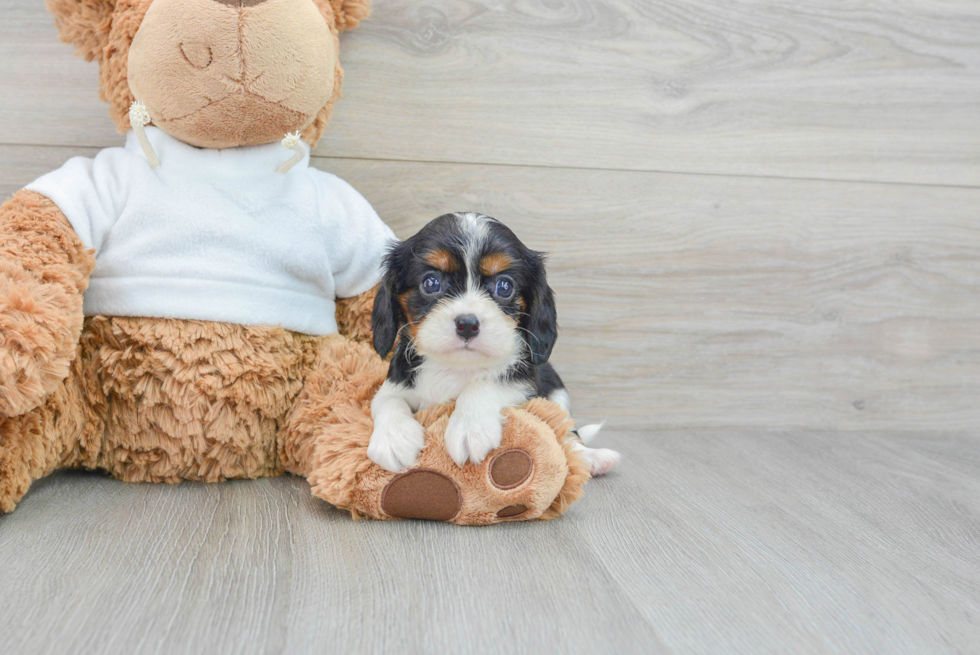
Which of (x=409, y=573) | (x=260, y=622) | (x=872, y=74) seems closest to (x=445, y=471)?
(x=409, y=573)

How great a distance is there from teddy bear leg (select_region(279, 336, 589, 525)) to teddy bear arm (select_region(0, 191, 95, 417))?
44cm

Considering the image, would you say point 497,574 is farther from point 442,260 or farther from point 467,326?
point 442,260

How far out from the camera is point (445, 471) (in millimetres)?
1229

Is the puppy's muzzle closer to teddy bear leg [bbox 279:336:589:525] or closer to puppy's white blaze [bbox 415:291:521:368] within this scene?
puppy's white blaze [bbox 415:291:521:368]

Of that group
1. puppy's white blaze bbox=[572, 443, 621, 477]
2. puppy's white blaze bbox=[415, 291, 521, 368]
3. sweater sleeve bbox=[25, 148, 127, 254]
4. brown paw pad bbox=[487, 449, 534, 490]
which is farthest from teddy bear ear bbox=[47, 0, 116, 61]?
puppy's white blaze bbox=[572, 443, 621, 477]

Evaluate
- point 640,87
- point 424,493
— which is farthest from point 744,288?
point 424,493

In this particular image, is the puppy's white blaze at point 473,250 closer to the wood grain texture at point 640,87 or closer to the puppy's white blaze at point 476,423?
the puppy's white blaze at point 476,423

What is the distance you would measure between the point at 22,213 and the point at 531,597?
3.46 ft

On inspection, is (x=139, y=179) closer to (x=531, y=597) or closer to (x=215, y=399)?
(x=215, y=399)

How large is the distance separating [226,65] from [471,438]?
76 centimetres

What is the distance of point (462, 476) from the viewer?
123cm

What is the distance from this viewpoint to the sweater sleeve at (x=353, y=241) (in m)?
1.56

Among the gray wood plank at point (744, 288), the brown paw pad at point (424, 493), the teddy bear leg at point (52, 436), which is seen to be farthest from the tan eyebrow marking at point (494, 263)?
the teddy bear leg at point (52, 436)

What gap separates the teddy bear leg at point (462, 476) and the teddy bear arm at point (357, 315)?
1.05 feet
